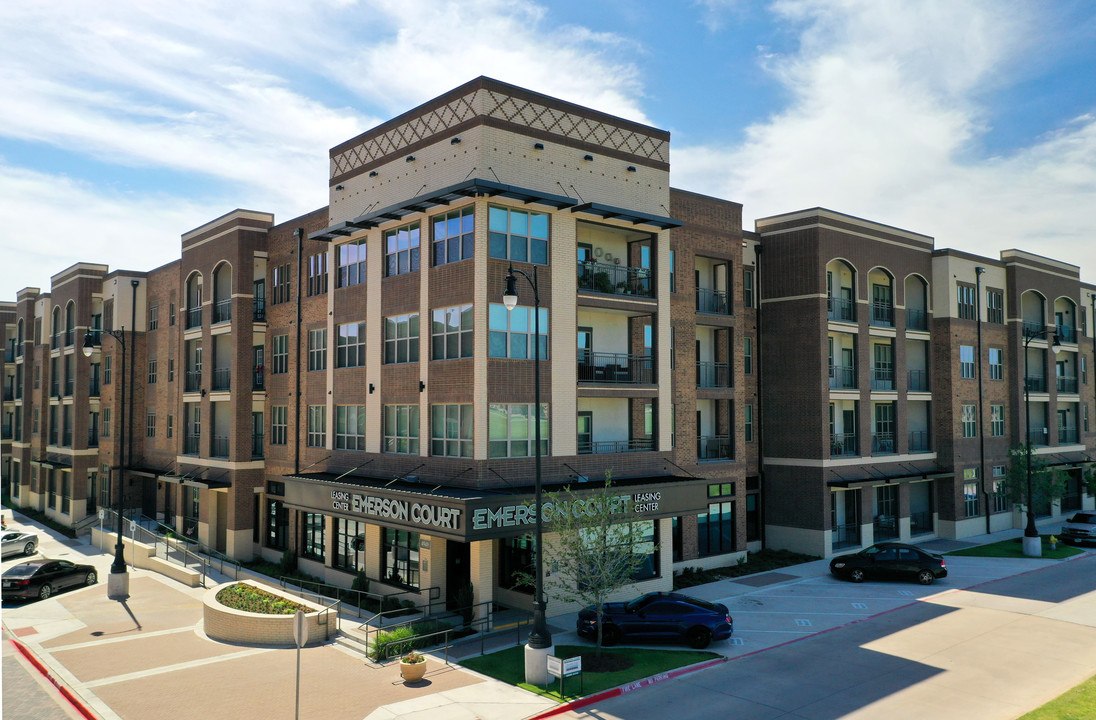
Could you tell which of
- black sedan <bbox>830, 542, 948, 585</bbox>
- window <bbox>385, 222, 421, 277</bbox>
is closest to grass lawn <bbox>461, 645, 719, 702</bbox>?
black sedan <bbox>830, 542, 948, 585</bbox>

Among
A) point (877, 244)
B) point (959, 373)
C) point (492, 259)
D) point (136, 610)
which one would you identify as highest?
point (877, 244)

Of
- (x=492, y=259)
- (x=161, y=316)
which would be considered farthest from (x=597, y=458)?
(x=161, y=316)

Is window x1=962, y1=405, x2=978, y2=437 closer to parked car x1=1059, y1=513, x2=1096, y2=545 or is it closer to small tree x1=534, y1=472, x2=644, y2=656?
parked car x1=1059, y1=513, x2=1096, y2=545

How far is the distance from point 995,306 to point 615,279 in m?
28.5

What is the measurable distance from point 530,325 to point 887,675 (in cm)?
1467

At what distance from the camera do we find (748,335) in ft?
125

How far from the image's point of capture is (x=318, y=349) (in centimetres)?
3466

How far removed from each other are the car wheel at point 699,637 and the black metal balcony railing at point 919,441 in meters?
24.0

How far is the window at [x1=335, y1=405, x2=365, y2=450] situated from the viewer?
104ft

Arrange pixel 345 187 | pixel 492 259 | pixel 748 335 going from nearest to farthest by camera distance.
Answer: pixel 492 259, pixel 345 187, pixel 748 335

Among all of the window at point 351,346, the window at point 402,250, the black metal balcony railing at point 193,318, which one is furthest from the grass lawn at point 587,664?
the black metal balcony railing at point 193,318

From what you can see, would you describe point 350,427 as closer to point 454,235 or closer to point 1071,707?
point 454,235

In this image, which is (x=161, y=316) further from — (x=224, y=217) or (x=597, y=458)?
(x=597, y=458)

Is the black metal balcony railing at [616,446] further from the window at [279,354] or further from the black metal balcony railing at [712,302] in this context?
the window at [279,354]
